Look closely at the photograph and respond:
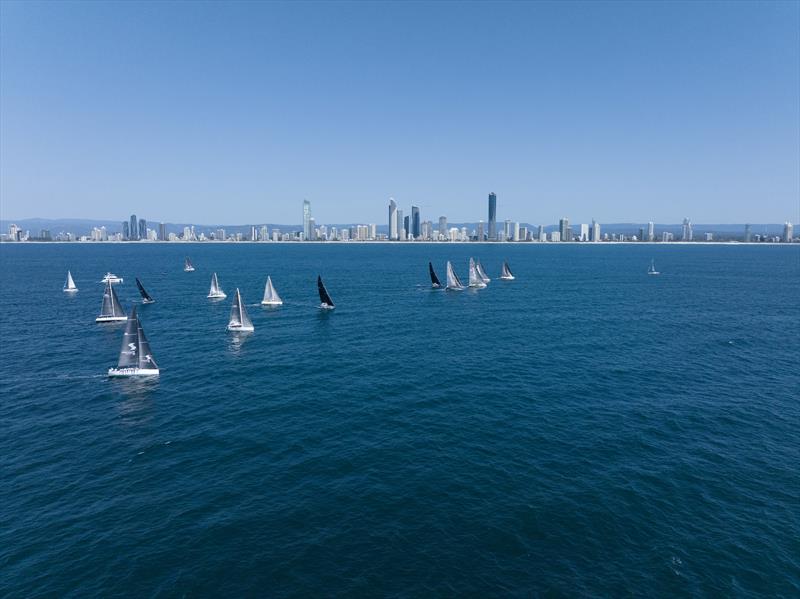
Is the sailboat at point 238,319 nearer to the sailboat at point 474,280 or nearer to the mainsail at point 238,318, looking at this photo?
the mainsail at point 238,318

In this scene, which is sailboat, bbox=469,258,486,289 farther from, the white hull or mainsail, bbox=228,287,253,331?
the white hull

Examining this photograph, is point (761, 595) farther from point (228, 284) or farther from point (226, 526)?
point (228, 284)

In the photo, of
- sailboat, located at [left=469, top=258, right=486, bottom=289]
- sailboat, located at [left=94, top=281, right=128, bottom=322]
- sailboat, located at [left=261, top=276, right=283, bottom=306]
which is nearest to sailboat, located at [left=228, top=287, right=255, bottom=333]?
sailboat, located at [left=261, top=276, right=283, bottom=306]

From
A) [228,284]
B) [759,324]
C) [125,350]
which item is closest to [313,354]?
[125,350]

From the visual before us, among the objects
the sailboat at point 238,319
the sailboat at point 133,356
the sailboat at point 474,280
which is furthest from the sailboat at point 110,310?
the sailboat at point 474,280

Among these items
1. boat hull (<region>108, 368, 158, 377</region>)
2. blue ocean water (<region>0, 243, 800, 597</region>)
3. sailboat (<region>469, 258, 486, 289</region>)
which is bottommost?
blue ocean water (<region>0, 243, 800, 597</region>)

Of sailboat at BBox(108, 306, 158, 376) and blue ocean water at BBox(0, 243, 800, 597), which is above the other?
sailboat at BBox(108, 306, 158, 376)
